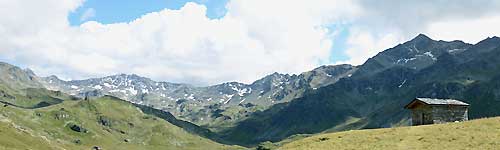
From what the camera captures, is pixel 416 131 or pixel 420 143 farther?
pixel 416 131

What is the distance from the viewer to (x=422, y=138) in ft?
191

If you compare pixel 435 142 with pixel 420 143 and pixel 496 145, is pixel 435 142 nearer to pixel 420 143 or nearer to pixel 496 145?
pixel 420 143

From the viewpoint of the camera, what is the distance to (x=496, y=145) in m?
49.3

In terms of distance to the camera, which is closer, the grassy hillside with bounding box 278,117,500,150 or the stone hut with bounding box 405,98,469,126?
the grassy hillside with bounding box 278,117,500,150

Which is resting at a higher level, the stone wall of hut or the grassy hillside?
the stone wall of hut

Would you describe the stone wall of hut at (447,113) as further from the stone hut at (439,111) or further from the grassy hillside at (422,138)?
the grassy hillside at (422,138)

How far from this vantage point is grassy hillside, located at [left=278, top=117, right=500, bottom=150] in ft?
174

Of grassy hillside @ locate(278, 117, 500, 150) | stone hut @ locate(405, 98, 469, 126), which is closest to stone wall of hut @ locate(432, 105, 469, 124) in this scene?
stone hut @ locate(405, 98, 469, 126)

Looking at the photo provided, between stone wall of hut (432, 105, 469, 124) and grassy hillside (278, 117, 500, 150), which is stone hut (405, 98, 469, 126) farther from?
grassy hillside (278, 117, 500, 150)

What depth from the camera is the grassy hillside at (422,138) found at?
174ft

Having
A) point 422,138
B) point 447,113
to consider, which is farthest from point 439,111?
point 422,138

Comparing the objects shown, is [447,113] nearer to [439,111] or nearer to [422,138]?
[439,111]

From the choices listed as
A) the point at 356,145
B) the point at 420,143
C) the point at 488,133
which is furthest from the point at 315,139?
the point at 488,133

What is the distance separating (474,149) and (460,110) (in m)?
30.1
